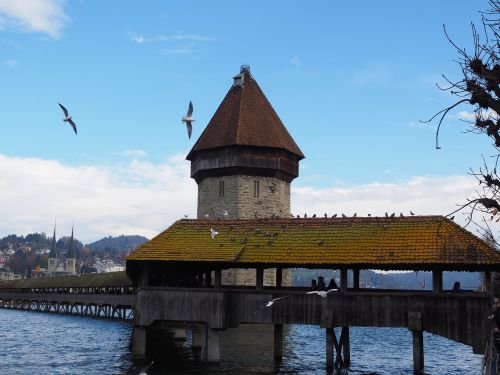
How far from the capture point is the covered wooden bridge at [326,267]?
59.4 ft

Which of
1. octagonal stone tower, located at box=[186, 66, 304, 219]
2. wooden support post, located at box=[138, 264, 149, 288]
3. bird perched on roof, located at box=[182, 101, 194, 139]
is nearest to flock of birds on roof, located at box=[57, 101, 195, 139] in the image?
bird perched on roof, located at box=[182, 101, 194, 139]

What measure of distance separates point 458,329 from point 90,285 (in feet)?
138

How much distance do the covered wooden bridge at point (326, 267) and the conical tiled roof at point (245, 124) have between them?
1784 cm

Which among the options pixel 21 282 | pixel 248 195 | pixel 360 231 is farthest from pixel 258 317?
pixel 21 282

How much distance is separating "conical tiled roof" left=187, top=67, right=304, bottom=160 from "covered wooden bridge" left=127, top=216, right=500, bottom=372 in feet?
58.5

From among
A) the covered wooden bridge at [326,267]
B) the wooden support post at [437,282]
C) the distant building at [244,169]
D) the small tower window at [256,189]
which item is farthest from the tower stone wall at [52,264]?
the wooden support post at [437,282]

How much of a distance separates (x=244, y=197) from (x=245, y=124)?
16.2 feet

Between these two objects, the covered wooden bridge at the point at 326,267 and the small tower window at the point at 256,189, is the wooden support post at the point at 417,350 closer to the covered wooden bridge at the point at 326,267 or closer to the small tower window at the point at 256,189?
the covered wooden bridge at the point at 326,267

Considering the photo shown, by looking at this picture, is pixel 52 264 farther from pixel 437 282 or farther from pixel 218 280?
pixel 437 282

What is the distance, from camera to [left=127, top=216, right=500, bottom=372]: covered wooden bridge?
712 inches

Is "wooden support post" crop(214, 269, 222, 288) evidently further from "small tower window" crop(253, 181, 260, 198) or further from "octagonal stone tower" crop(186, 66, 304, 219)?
"small tower window" crop(253, 181, 260, 198)

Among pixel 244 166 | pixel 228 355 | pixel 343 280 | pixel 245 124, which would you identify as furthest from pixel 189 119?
pixel 245 124

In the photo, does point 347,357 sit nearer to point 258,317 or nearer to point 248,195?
point 258,317

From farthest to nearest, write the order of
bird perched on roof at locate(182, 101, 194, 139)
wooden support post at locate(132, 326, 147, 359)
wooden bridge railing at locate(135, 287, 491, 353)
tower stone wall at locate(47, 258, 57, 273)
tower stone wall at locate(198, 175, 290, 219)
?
tower stone wall at locate(47, 258, 57, 273)
tower stone wall at locate(198, 175, 290, 219)
wooden support post at locate(132, 326, 147, 359)
bird perched on roof at locate(182, 101, 194, 139)
wooden bridge railing at locate(135, 287, 491, 353)
